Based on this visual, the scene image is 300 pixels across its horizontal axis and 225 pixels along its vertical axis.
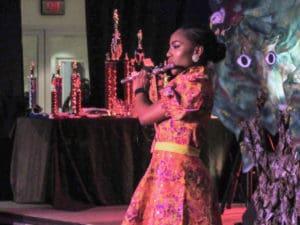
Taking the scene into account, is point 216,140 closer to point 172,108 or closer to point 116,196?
point 116,196

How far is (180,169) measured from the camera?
9.53 ft

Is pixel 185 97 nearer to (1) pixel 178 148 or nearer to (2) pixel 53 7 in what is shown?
(1) pixel 178 148

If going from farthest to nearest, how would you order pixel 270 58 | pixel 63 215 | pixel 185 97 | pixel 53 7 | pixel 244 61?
1. pixel 53 7
2. pixel 244 61
3. pixel 270 58
4. pixel 63 215
5. pixel 185 97

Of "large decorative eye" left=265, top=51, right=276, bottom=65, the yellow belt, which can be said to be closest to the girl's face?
the yellow belt

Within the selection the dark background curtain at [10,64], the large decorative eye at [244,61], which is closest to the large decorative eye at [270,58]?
the large decorative eye at [244,61]

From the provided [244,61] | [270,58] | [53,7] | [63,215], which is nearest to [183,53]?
[63,215]

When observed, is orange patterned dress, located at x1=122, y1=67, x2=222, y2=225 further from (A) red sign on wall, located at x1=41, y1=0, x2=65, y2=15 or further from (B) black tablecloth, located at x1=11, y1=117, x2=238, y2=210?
(A) red sign on wall, located at x1=41, y1=0, x2=65, y2=15

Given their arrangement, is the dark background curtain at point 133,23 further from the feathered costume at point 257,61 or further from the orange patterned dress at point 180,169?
the orange patterned dress at point 180,169

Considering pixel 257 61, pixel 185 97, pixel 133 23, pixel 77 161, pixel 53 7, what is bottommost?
pixel 77 161

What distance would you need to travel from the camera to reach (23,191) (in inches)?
210

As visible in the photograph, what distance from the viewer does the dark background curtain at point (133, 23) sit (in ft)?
22.0

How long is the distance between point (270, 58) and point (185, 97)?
12.3ft

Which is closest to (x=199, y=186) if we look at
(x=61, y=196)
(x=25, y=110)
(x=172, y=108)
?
(x=172, y=108)

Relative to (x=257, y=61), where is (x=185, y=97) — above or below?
below
